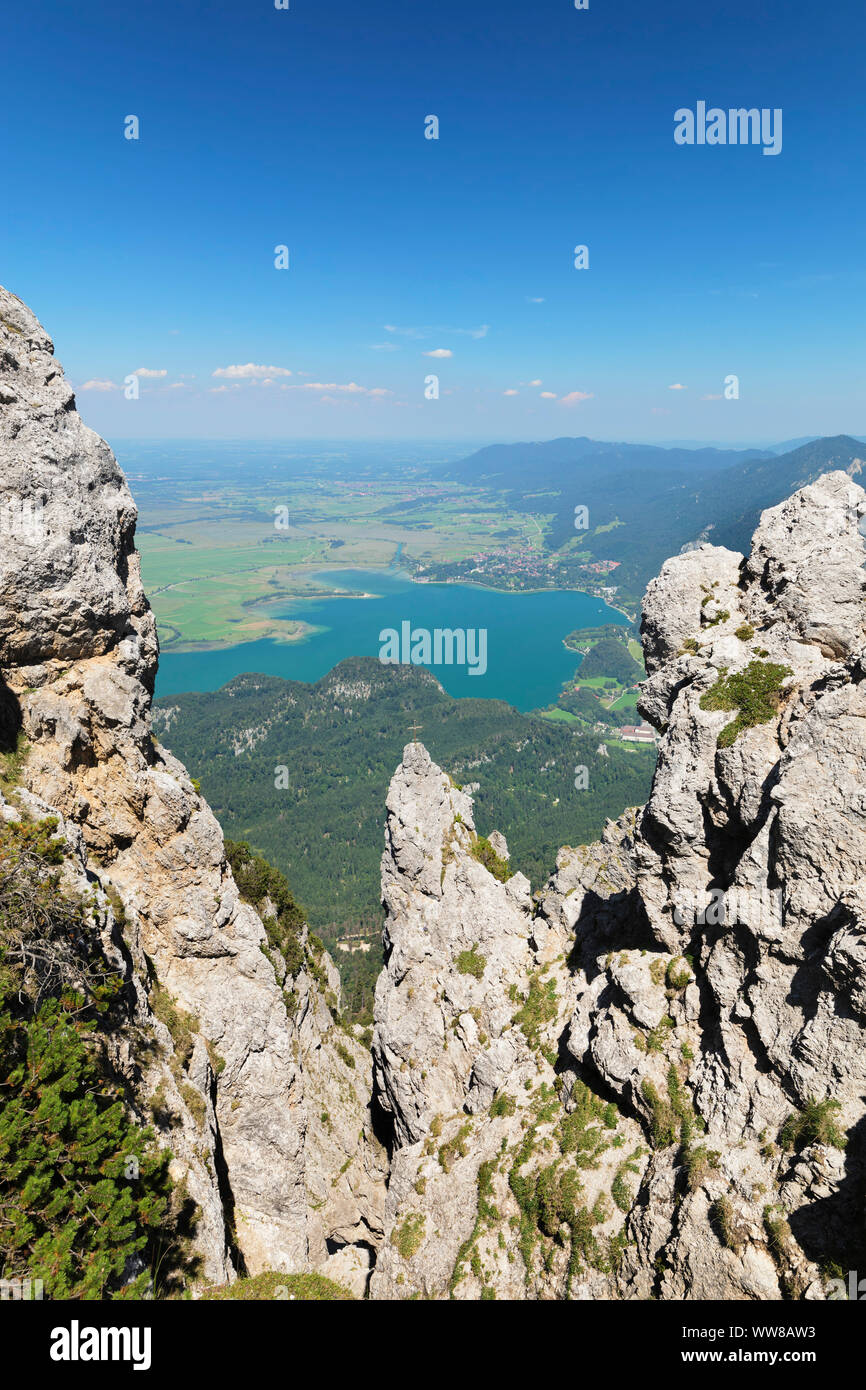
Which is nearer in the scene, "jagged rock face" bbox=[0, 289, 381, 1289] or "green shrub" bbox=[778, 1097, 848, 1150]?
"green shrub" bbox=[778, 1097, 848, 1150]

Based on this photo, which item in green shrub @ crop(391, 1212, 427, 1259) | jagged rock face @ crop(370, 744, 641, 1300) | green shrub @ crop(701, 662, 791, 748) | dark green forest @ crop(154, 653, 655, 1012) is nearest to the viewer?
green shrub @ crop(701, 662, 791, 748)

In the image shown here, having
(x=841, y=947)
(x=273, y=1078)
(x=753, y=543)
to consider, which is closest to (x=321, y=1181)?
(x=273, y=1078)

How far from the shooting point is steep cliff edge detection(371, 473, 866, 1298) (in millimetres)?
12367

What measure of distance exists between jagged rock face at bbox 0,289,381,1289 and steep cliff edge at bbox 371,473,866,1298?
5438mm

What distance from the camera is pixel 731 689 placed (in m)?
17.4

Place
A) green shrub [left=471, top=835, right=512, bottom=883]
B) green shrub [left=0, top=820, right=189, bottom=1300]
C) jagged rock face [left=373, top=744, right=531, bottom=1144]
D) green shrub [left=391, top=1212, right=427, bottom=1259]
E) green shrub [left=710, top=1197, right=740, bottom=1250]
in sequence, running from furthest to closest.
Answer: green shrub [left=471, top=835, right=512, bottom=883] → jagged rock face [left=373, top=744, right=531, bottom=1144] → green shrub [left=391, top=1212, right=427, bottom=1259] → green shrub [left=710, top=1197, right=740, bottom=1250] → green shrub [left=0, top=820, right=189, bottom=1300]

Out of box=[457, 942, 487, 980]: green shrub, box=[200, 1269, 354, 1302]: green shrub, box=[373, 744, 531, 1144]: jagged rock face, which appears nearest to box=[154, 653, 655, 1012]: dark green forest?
box=[373, 744, 531, 1144]: jagged rock face

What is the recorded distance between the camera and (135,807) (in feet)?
62.8

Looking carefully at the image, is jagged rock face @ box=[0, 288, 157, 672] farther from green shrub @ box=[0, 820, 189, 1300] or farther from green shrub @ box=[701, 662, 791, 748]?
green shrub @ box=[701, 662, 791, 748]

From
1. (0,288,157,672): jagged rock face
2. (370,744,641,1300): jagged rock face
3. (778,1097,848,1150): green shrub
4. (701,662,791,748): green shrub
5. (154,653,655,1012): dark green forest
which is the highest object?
(0,288,157,672): jagged rock face

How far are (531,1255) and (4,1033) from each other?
15.3m

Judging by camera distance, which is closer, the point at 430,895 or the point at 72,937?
the point at 72,937

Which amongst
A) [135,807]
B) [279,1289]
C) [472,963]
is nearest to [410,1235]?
[279,1289]
